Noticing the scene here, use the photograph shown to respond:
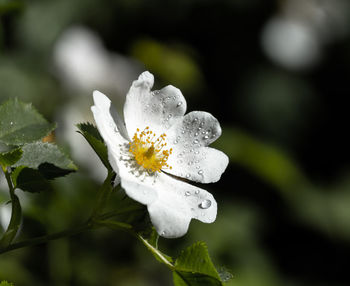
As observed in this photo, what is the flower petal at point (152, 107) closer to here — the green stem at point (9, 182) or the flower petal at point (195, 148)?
the flower petal at point (195, 148)

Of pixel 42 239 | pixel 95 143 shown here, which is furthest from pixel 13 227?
pixel 95 143

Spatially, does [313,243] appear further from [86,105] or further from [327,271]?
[86,105]

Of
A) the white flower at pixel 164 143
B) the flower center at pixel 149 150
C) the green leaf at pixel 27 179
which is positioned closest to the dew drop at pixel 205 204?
the white flower at pixel 164 143

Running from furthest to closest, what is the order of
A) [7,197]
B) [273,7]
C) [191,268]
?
[273,7] < [7,197] < [191,268]

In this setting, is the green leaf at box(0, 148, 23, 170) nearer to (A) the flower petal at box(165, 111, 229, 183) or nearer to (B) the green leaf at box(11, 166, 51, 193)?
(B) the green leaf at box(11, 166, 51, 193)

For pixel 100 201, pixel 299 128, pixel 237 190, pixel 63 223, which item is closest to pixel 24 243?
pixel 100 201

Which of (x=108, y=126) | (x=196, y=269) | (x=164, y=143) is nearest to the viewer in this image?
(x=196, y=269)

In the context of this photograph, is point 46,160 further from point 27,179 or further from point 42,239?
point 42,239
